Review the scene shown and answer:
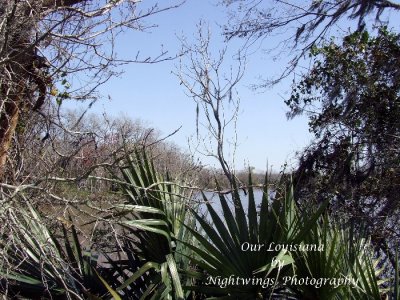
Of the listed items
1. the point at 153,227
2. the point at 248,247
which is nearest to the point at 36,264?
the point at 153,227

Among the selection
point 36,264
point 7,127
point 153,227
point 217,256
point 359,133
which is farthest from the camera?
point 359,133

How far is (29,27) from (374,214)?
229 inches

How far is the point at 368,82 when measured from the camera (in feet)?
25.5

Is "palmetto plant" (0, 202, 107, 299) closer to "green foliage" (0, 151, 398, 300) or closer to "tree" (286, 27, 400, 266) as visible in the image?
"green foliage" (0, 151, 398, 300)

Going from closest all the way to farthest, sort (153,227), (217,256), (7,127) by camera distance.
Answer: (217,256) < (153,227) < (7,127)

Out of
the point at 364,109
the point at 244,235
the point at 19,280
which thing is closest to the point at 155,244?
the point at 244,235

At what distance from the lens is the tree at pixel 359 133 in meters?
7.42

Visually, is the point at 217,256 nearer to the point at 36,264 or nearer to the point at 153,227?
the point at 153,227

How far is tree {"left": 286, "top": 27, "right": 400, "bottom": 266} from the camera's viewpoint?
24.3 feet

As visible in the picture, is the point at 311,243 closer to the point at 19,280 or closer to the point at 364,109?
the point at 19,280

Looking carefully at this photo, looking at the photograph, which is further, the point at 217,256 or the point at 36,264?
the point at 36,264

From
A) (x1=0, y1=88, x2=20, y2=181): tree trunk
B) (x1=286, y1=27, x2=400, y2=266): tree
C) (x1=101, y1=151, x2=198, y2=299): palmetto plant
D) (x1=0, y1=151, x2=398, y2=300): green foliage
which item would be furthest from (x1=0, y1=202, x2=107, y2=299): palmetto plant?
(x1=286, y1=27, x2=400, y2=266): tree

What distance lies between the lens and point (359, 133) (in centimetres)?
785

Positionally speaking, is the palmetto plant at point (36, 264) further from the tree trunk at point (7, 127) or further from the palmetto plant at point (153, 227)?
the tree trunk at point (7, 127)
